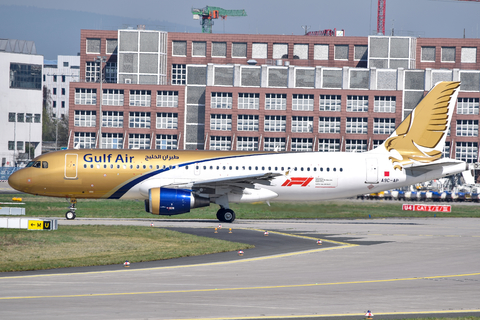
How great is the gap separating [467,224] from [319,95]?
2478 inches

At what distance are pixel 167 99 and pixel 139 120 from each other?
6.21 metres

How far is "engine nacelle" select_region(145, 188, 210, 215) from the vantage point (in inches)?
1344

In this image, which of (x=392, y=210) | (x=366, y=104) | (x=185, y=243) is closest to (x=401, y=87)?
(x=366, y=104)

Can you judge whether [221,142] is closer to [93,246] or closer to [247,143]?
[247,143]

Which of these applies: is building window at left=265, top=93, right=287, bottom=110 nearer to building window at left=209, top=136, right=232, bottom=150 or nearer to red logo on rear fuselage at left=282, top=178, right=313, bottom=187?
building window at left=209, top=136, right=232, bottom=150

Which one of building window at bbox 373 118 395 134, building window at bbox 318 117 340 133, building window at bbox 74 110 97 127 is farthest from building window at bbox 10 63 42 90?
building window at bbox 373 118 395 134

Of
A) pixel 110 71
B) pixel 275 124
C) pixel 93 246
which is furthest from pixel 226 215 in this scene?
pixel 110 71

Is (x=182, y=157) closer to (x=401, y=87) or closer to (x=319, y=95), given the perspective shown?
(x=319, y=95)

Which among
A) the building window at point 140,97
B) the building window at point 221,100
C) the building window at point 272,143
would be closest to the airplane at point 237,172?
the building window at point 272,143

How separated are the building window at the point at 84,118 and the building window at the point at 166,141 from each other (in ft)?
39.0

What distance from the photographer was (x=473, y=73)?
100312 mm

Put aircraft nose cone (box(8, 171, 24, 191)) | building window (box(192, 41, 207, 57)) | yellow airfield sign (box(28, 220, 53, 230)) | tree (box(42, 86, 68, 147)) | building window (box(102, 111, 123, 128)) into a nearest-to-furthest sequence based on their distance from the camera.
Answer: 1. yellow airfield sign (box(28, 220, 53, 230))
2. aircraft nose cone (box(8, 171, 24, 191))
3. building window (box(102, 111, 123, 128))
4. building window (box(192, 41, 207, 57))
5. tree (box(42, 86, 68, 147))

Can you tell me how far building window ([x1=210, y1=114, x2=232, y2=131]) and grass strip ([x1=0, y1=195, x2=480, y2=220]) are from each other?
52.7 metres

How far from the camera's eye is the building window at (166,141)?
10338 cm
